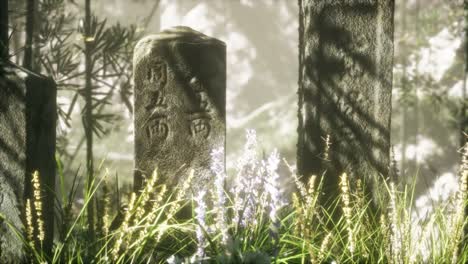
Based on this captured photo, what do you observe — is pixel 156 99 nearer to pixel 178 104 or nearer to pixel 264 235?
pixel 178 104

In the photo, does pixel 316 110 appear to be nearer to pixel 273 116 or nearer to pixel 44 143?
pixel 44 143

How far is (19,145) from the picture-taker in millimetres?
3318

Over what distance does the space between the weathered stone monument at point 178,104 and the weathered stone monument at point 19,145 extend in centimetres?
115

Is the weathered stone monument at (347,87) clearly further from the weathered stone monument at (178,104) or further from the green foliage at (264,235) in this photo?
the weathered stone monument at (178,104)

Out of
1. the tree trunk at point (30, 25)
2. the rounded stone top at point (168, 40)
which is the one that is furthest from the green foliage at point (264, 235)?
the tree trunk at point (30, 25)

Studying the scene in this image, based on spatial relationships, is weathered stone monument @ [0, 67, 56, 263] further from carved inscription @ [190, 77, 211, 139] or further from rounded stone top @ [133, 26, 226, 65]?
carved inscription @ [190, 77, 211, 139]

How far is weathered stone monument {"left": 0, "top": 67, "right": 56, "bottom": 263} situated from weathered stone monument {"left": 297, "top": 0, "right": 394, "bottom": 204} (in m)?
1.75

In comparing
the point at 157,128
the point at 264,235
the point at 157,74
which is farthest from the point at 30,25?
the point at 264,235

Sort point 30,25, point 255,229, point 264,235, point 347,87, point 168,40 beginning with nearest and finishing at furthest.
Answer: point 255,229 < point 264,235 < point 347,87 < point 168,40 < point 30,25

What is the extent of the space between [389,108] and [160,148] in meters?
1.79

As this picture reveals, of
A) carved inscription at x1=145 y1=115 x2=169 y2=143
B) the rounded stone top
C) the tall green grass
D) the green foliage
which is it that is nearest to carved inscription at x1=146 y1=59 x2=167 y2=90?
the rounded stone top

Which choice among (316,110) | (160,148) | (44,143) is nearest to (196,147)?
(160,148)

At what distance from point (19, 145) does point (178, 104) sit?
1417 millimetres

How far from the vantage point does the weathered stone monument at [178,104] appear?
4398 mm
